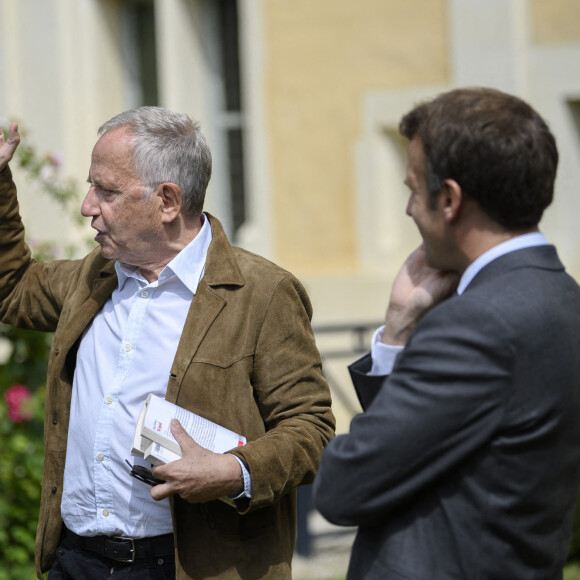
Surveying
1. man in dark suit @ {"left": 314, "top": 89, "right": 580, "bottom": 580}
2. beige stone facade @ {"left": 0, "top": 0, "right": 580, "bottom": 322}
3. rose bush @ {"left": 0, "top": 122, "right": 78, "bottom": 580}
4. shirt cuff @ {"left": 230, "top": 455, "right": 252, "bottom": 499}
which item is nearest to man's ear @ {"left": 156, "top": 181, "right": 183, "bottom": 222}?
shirt cuff @ {"left": 230, "top": 455, "right": 252, "bottom": 499}

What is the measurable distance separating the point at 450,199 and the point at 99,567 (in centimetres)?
134

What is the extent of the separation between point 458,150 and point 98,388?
4.04ft

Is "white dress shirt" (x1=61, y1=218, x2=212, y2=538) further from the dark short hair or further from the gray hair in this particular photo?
the dark short hair

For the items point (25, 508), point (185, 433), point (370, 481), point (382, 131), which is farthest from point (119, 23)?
point (370, 481)

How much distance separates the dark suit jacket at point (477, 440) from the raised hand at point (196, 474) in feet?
1.72

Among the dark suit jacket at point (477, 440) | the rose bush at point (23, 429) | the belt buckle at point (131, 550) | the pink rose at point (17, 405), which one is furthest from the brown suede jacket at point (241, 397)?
the pink rose at point (17, 405)

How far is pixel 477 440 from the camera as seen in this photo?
1662 mm

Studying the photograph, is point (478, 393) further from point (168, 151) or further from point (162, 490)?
point (168, 151)

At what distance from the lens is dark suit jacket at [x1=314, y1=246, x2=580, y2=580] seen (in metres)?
1.65

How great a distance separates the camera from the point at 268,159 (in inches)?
286

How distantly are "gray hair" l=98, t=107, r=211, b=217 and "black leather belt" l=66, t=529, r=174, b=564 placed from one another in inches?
32.8

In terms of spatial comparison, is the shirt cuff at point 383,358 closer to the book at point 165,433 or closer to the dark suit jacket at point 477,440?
the dark suit jacket at point 477,440

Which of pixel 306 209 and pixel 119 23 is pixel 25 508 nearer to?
pixel 306 209

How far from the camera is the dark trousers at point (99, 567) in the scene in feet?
8.00
